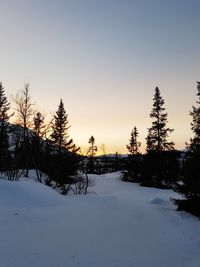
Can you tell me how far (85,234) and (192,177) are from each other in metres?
8.86

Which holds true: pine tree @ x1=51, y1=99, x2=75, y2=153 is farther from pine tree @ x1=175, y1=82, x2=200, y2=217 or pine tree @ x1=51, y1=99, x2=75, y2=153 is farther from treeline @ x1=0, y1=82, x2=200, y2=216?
pine tree @ x1=175, y1=82, x2=200, y2=217

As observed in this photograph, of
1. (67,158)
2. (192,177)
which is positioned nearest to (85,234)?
(192,177)

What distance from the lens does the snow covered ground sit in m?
11.8

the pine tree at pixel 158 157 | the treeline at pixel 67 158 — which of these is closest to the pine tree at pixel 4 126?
the treeline at pixel 67 158

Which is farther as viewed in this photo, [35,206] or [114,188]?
[114,188]

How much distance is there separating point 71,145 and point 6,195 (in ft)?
140

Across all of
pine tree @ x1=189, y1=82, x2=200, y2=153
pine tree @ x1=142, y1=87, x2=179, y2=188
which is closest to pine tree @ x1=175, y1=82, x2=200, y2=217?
pine tree @ x1=189, y1=82, x2=200, y2=153

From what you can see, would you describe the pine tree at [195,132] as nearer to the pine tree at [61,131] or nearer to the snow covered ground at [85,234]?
the snow covered ground at [85,234]

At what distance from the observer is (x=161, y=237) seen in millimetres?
16125

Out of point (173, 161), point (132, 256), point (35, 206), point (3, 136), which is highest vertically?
point (3, 136)

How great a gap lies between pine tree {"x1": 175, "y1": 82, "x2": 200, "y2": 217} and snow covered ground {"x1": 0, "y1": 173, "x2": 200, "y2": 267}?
0.74 metres

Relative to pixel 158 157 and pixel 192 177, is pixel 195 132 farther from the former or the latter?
pixel 158 157

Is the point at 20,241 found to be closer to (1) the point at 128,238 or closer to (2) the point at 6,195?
(1) the point at 128,238

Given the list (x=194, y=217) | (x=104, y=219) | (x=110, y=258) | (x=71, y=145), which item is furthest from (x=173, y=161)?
(x=110, y=258)
